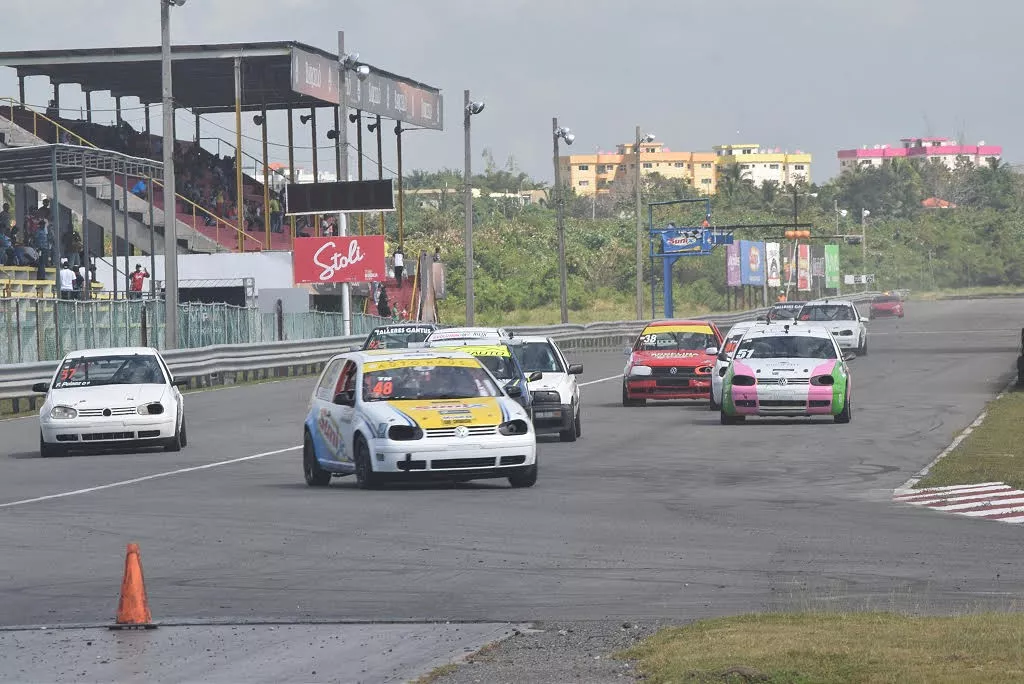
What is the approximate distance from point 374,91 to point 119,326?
120 feet

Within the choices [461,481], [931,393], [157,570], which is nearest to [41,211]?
[931,393]

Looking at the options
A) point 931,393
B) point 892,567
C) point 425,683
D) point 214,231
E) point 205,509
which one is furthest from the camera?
point 214,231

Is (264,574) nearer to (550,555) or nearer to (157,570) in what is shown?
(157,570)

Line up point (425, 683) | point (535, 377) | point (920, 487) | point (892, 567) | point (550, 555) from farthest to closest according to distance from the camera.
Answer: point (535, 377), point (920, 487), point (550, 555), point (892, 567), point (425, 683)

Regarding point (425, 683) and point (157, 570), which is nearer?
point (425, 683)

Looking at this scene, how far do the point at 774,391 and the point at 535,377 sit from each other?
525cm

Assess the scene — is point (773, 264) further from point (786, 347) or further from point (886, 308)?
point (786, 347)

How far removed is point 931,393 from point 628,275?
10588 centimetres

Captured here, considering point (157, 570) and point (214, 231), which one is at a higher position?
point (214, 231)

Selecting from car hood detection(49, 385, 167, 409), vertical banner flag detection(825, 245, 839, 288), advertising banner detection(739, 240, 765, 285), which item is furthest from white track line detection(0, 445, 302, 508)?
vertical banner flag detection(825, 245, 839, 288)

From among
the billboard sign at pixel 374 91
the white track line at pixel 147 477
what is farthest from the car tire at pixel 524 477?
the billboard sign at pixel 374 91

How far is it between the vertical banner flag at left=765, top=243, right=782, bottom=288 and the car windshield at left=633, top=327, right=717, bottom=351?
9784 centimetres

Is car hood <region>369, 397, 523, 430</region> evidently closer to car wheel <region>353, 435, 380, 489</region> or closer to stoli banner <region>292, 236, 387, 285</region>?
car wheel <region>353, 435, 380, 489</region>

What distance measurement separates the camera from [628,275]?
467ft
